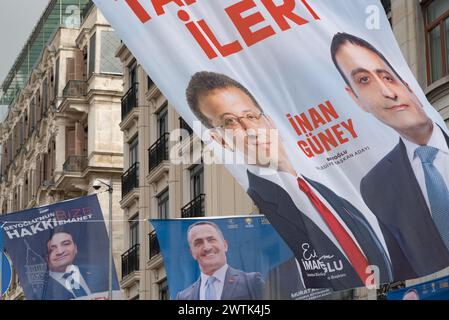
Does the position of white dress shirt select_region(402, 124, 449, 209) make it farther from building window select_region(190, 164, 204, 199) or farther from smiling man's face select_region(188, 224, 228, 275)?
building window select_region(190, 164, 204, 199)

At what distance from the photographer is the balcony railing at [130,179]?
47375 millimetres

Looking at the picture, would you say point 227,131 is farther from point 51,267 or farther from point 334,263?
point 51,267

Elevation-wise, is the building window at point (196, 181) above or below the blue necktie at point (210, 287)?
above

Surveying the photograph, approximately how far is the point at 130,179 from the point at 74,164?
1176 cm

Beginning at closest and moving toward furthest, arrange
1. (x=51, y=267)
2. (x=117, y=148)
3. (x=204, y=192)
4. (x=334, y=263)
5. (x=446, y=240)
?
(x=446, y=240) → (x=334, y=263) → (x=51, y=267) → (x=204, y=192) → (x=117, y=148)

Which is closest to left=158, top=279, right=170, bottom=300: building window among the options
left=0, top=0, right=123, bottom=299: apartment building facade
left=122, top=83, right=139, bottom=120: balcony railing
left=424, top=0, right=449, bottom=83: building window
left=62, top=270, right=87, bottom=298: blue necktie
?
left=122, top=83, right=139, bottom=120: balcony railing

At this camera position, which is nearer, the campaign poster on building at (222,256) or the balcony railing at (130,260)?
the campaign poster on building at (222,256)

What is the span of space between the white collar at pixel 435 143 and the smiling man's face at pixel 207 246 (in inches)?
608

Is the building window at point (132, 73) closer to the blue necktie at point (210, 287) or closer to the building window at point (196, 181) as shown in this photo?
the building window at point (196, 181)

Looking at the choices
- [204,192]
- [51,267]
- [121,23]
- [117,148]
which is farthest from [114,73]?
[121,23]

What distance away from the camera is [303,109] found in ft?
25.9

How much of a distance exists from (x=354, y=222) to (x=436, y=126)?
32.9 inches

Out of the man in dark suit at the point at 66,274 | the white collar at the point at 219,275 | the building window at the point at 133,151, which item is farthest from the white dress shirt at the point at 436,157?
the building window at the point at 133,151

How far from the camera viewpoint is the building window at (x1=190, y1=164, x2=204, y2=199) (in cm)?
4025
